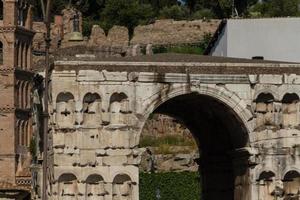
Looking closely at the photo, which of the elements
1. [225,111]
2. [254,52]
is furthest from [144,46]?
[225,111]

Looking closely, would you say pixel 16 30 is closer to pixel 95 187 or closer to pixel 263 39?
pixel 263 39

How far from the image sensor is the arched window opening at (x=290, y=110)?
141ft

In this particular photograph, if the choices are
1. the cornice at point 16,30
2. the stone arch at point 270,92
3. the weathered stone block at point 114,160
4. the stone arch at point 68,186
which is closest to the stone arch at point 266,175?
the stone arch at point 270,92

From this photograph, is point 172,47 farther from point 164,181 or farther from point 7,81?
point 164,181

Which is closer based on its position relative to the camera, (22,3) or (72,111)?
(72,111)

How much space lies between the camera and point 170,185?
252 ft

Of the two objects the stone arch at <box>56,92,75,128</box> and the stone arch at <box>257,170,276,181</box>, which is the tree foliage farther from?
the stone arch at <box>56,92,75,128</box>

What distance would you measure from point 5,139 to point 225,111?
64192 mm

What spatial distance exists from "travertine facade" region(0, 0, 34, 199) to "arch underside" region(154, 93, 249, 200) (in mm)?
54250

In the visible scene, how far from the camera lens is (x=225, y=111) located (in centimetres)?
4331

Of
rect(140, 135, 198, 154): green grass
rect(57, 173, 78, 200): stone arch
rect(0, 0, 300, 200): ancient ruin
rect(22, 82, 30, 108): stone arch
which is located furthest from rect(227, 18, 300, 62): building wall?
rect(22, 82, 30, 108): stone arch

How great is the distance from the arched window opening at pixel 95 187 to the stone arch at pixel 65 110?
1.75 metres

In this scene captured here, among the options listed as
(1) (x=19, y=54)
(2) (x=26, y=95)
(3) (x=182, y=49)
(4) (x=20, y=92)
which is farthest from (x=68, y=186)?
(3) (x=182, y=49)

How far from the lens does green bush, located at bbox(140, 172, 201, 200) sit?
7612 cm
